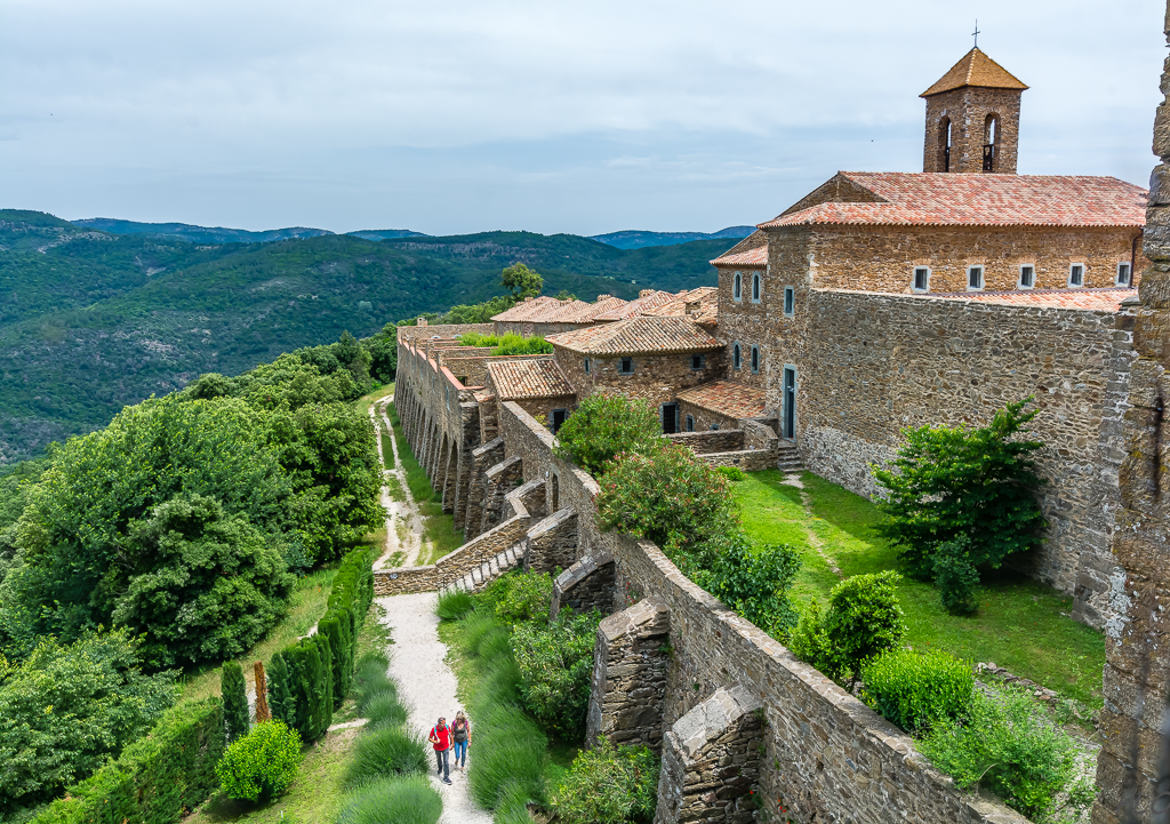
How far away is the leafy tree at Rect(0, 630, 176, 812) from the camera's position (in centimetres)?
1499

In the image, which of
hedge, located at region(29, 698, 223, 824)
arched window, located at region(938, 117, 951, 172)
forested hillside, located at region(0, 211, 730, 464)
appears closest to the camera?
hedge, located at region(29, 698, 223, 824)

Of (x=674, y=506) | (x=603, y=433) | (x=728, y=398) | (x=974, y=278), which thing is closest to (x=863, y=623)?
(x=674, y=506)

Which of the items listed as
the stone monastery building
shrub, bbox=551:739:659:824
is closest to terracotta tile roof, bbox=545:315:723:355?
the stone monastery building

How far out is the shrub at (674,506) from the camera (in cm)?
1345

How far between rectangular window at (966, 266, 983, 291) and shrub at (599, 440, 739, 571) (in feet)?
36.6

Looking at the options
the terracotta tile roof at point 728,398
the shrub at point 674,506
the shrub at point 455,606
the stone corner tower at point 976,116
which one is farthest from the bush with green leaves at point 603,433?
the stone corner tower at point 976,116

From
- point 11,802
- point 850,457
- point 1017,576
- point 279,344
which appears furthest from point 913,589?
point 279,344

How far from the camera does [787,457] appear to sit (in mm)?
21422

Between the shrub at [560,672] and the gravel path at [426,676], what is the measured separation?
1463 millimetres

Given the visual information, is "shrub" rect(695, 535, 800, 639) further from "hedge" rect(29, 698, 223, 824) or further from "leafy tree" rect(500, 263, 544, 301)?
"leafy tree" rect(500, 263, 544, 301)

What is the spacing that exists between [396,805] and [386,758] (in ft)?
7.52

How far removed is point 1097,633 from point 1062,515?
2.21m

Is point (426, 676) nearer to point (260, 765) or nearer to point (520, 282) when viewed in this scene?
point (260, 765)

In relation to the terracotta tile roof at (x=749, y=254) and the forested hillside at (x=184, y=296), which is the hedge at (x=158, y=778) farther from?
the forested hillside at (x=184, y=296)
